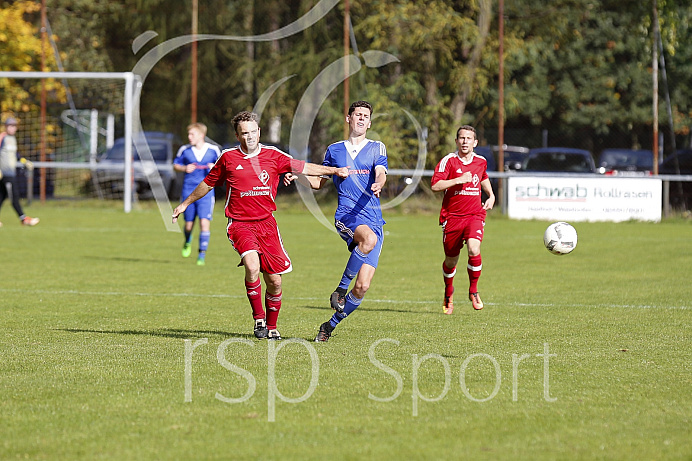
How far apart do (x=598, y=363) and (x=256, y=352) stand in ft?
8.13

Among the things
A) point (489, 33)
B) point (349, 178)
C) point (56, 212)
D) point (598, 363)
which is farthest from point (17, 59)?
point (598, 363)

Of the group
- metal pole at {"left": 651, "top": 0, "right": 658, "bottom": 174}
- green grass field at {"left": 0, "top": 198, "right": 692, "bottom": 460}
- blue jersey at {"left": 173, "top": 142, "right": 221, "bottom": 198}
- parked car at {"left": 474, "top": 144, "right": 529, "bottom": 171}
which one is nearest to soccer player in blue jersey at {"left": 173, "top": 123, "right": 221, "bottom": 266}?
blue jersey at {"left": 173, "top": 142, "right": 221, "bottom": 198}

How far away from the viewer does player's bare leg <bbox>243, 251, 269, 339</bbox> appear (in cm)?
816

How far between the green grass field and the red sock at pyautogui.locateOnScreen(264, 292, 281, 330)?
0.66 ft

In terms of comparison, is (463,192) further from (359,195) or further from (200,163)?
(200,163)

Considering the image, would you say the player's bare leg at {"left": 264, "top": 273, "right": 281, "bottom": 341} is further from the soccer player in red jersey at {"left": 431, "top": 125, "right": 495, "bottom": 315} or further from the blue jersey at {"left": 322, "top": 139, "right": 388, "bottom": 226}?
the soccer player in red jersey at {"left": 431, "top": 125, "right": 495, "bottom": 315}

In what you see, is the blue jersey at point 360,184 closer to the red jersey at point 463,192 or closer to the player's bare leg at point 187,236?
the red jersey at point 463,192

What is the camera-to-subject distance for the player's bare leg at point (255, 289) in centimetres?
816

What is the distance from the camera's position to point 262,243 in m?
8.23

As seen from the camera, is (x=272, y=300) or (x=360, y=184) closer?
(x=272, y=300)

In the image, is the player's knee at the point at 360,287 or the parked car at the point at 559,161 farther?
the parked car at the point at 559,161

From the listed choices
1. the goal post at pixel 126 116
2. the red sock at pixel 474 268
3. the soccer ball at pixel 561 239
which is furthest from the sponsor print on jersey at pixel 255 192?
the goal post at pixel 126 116

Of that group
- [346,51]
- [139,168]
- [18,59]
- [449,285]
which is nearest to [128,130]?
[139,168]

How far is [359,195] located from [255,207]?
89 centimetres
